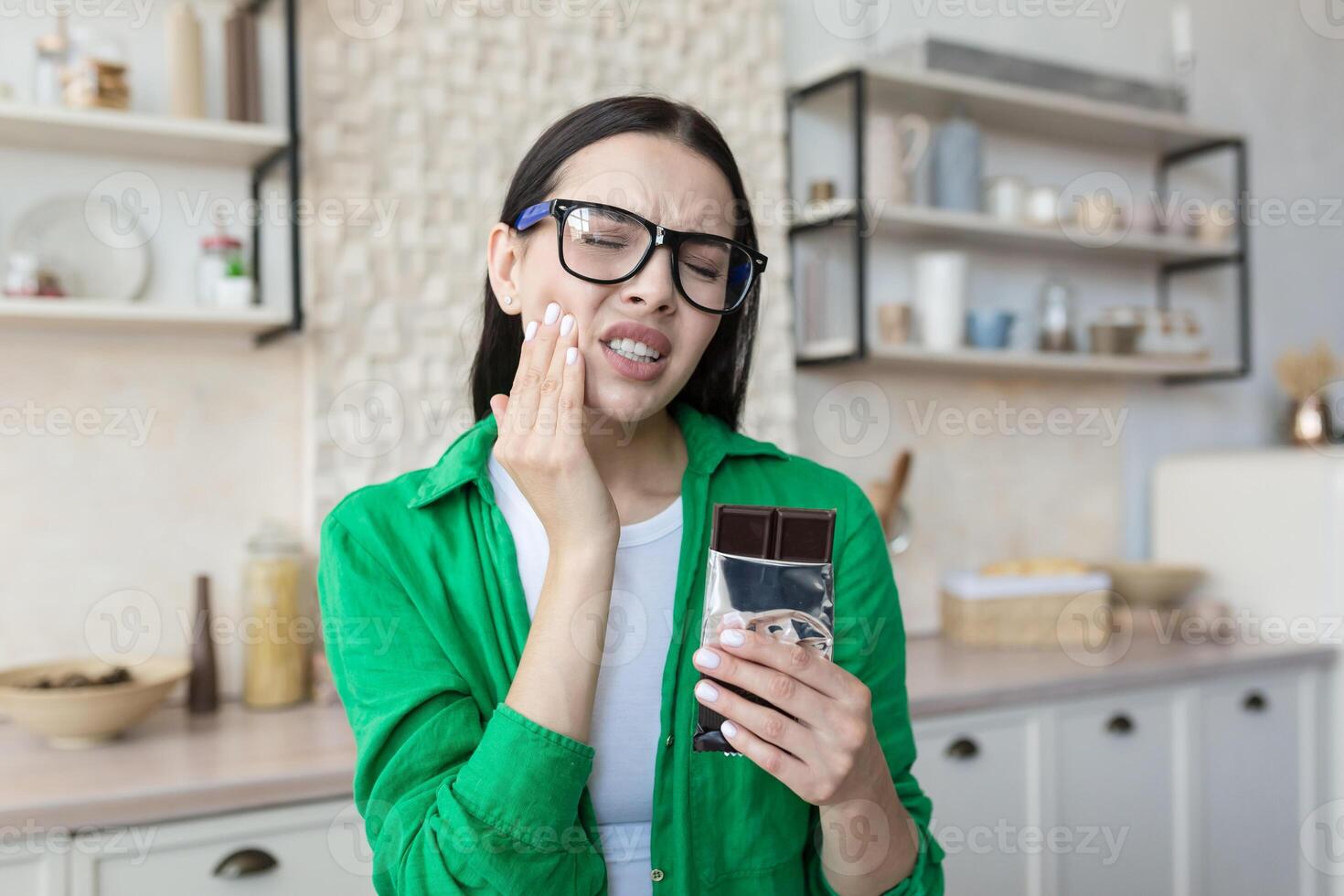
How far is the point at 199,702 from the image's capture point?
1.76 metres

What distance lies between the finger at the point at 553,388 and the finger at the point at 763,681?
0.21m

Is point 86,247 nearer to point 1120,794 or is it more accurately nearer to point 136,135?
point 136,135

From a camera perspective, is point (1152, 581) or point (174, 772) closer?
point (174, 772)

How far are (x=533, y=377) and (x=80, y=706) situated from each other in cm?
101

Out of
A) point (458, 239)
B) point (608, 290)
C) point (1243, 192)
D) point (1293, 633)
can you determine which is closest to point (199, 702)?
point (458, 239)

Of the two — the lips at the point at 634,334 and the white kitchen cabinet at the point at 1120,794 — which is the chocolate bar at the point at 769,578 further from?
the white kitchen cabinet at the point at 1120,794

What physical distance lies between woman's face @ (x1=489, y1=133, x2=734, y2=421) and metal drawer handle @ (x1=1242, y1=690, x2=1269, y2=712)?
75.4 inches

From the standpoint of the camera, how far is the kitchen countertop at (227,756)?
1330mm

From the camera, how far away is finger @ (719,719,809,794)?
→ 78 cm

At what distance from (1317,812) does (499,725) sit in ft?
7.74

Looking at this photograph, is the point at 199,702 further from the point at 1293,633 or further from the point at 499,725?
the point at 1293,633

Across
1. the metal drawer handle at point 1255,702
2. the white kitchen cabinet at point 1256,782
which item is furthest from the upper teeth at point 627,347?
the metal drawer handle at point 1255,702

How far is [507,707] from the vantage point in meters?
0.79

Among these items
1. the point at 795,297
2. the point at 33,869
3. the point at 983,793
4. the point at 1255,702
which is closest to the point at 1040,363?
the point at 795,297
